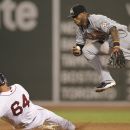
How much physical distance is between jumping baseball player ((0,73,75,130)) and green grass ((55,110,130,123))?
3.44 metres

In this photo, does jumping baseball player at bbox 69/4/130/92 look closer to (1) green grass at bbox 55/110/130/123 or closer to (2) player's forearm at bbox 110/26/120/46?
(2) player's forearm at bbox 110/26/120/46

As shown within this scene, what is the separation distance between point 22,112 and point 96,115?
196 inches

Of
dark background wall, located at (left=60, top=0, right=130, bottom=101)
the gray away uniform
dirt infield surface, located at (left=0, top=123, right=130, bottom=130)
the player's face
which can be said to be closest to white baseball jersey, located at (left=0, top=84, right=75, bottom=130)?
dirt infield surface, located at (left=0, top=123, right=130, bottom=130)

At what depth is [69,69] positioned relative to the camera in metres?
12.7

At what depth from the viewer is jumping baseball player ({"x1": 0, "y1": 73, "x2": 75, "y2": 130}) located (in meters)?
7.32

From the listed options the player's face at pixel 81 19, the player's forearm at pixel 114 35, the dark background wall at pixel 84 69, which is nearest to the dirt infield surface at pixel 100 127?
the player's forearm at pixel 114 35

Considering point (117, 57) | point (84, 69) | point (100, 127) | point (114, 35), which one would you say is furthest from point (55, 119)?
point (84, 69)

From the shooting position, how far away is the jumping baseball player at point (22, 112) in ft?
24.0

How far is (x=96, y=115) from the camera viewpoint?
12320mm

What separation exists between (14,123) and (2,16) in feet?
17.5

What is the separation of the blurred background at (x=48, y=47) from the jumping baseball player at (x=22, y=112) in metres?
4.89

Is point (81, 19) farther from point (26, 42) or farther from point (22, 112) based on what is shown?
point (26, 42)

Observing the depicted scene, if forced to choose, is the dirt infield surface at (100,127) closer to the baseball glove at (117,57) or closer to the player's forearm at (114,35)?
the baseball glove at (117,57)

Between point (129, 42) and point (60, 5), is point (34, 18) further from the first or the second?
point (129, 42)
